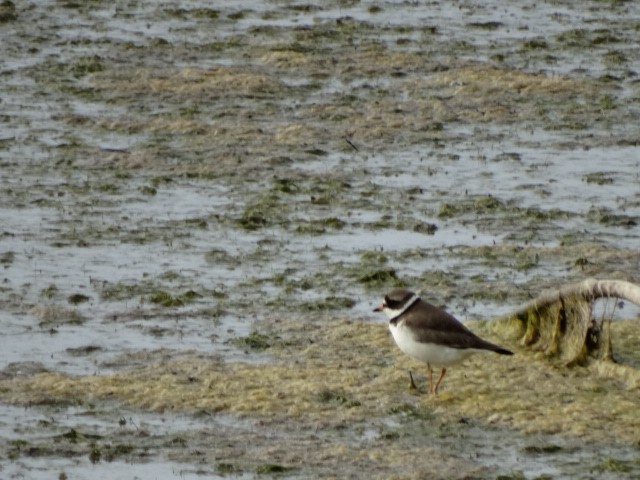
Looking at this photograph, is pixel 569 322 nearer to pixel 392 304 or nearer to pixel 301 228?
pixel 392 304

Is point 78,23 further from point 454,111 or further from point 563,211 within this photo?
point 563,211

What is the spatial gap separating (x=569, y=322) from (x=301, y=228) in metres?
3.12

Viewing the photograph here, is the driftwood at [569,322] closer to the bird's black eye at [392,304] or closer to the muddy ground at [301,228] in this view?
the muddy ground at [301,228]

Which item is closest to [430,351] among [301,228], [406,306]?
[406,306]

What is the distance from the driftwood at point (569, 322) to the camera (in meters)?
10.2

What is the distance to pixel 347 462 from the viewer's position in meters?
8.58

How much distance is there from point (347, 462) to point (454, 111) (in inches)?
332

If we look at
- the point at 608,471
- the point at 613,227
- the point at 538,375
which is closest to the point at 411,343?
the point at 538,375

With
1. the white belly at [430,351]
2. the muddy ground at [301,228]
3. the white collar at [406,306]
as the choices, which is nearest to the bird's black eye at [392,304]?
the white collar at [406,306]

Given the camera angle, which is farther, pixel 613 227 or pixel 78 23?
pixel 78 23

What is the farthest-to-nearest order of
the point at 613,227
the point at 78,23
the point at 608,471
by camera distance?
1. the point at 78,23
2. the point at 613,227
3. the point at 608,471

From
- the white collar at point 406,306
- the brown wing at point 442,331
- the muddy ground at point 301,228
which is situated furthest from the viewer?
the white collar at point 406,306

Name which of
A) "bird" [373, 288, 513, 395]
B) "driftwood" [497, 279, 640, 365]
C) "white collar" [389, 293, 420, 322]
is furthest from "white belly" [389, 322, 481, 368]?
"driftwood" [497, 279, 640, 365]

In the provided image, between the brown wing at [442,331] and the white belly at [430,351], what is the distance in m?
0.03
